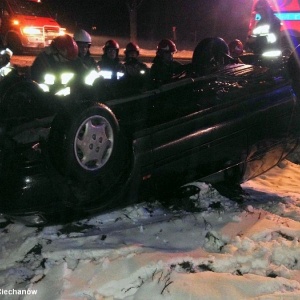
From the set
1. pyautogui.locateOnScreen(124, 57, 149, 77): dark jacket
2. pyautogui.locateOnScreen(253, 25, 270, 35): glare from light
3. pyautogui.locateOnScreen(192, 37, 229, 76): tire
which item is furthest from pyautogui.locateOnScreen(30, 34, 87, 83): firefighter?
pyautogui.locateOnScreen(253, 25, 270, 35): glare from light

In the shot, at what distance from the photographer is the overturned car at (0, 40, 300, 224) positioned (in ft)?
9.96

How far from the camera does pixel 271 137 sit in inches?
164

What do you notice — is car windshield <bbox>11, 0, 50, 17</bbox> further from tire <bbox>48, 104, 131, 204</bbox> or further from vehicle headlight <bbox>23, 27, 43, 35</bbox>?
tire <bbox>48, 104, 131, 204</bbox>

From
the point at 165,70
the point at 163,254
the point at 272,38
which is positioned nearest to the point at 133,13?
the point at 272,38

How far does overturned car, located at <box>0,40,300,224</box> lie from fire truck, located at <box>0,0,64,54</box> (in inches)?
452

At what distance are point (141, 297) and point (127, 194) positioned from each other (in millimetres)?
924

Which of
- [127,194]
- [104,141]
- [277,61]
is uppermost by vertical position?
[277,61]

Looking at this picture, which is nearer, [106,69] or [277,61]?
[277,61]

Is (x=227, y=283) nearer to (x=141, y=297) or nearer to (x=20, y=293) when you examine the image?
(x=141, y=297)

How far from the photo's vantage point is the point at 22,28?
1469 centimetres

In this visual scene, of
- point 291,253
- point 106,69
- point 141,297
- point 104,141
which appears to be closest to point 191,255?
point 141,297

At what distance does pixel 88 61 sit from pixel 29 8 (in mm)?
9866

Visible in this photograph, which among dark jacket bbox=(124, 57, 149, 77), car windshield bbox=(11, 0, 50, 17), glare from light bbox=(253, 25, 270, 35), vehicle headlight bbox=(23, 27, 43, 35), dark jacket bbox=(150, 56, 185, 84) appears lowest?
dark jacket bbox=(124, 57, 149, 77)

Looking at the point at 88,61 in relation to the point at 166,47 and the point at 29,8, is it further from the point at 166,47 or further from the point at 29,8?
the point at 29,8
